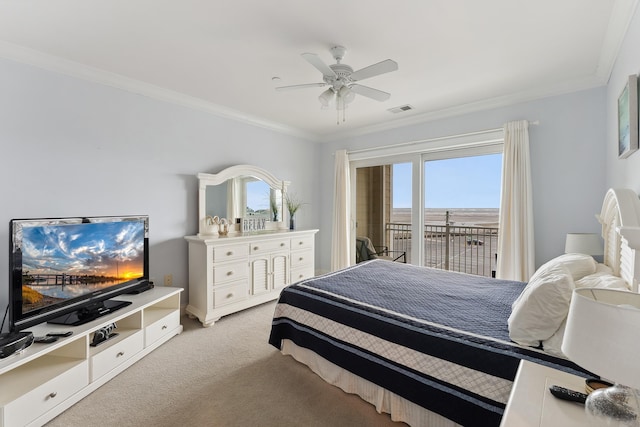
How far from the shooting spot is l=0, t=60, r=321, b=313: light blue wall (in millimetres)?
2295

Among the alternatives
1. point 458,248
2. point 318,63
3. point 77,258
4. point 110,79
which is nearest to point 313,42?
point 318,63

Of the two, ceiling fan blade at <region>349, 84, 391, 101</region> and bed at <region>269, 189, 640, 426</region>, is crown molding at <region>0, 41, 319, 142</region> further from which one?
bed at <region>269, 189, 640, 426</region>

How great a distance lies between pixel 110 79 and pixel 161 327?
95.9 inches

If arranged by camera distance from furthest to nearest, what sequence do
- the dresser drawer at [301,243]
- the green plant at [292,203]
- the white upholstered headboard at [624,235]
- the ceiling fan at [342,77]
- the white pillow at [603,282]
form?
the green plant at [292,203] < the dresser drawer at [301,243] < the ceiling fan at [342,77] < the white pillow at [603,282] < the white upholstered headboard at [624,235]

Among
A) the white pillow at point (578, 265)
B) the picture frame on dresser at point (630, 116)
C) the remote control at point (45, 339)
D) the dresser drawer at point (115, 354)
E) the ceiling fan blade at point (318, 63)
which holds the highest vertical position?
the ceiling fan blade at point (318, 63)

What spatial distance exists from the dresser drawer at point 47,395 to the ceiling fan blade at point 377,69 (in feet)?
9.29

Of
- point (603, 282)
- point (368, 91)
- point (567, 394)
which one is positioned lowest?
point (567, 394)

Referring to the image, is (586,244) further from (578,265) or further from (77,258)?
(77,258)

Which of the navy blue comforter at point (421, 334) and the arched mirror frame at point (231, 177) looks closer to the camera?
the navy blue comforter at point (421, 334)

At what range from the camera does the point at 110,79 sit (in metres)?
2.75

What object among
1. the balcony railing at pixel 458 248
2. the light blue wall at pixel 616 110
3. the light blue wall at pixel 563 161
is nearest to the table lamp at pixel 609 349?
the light blue wall at pixel 616 110

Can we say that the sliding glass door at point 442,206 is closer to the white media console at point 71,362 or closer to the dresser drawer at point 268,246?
the dresser drawer at point 268,246

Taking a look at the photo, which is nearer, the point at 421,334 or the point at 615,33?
the point at 421,334

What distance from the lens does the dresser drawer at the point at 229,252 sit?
314 centimetres
